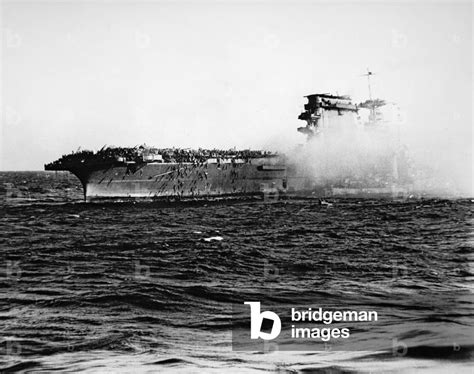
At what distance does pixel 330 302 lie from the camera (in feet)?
35.4

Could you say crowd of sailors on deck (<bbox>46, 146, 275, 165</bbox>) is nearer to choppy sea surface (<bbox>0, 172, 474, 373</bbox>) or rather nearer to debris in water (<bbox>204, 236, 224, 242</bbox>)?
choppy sea surface (<bbox>0, 172, 474, 373</bbox>)

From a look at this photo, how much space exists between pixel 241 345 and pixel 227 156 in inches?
1676

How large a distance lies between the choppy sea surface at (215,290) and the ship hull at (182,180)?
59.9 feet

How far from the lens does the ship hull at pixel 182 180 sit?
4444 centimetres

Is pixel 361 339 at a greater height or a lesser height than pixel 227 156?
lesser

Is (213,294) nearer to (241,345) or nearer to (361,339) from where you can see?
(241,345)

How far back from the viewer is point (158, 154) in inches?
1823

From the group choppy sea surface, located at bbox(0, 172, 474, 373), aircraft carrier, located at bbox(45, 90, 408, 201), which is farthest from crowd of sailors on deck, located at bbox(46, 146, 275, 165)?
choppy sea surface, located at bbox(0, 172, 474, 373)

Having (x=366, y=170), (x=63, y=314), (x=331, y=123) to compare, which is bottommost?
(x=63, y=314)

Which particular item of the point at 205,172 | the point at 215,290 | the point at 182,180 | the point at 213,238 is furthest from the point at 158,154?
the point at 215,290

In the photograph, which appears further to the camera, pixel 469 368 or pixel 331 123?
pixel 331 123

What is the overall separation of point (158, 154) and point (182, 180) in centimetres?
360

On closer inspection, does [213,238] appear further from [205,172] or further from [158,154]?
[205,172]

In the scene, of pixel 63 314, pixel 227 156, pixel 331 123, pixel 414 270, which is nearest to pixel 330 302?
pixel 414 270
